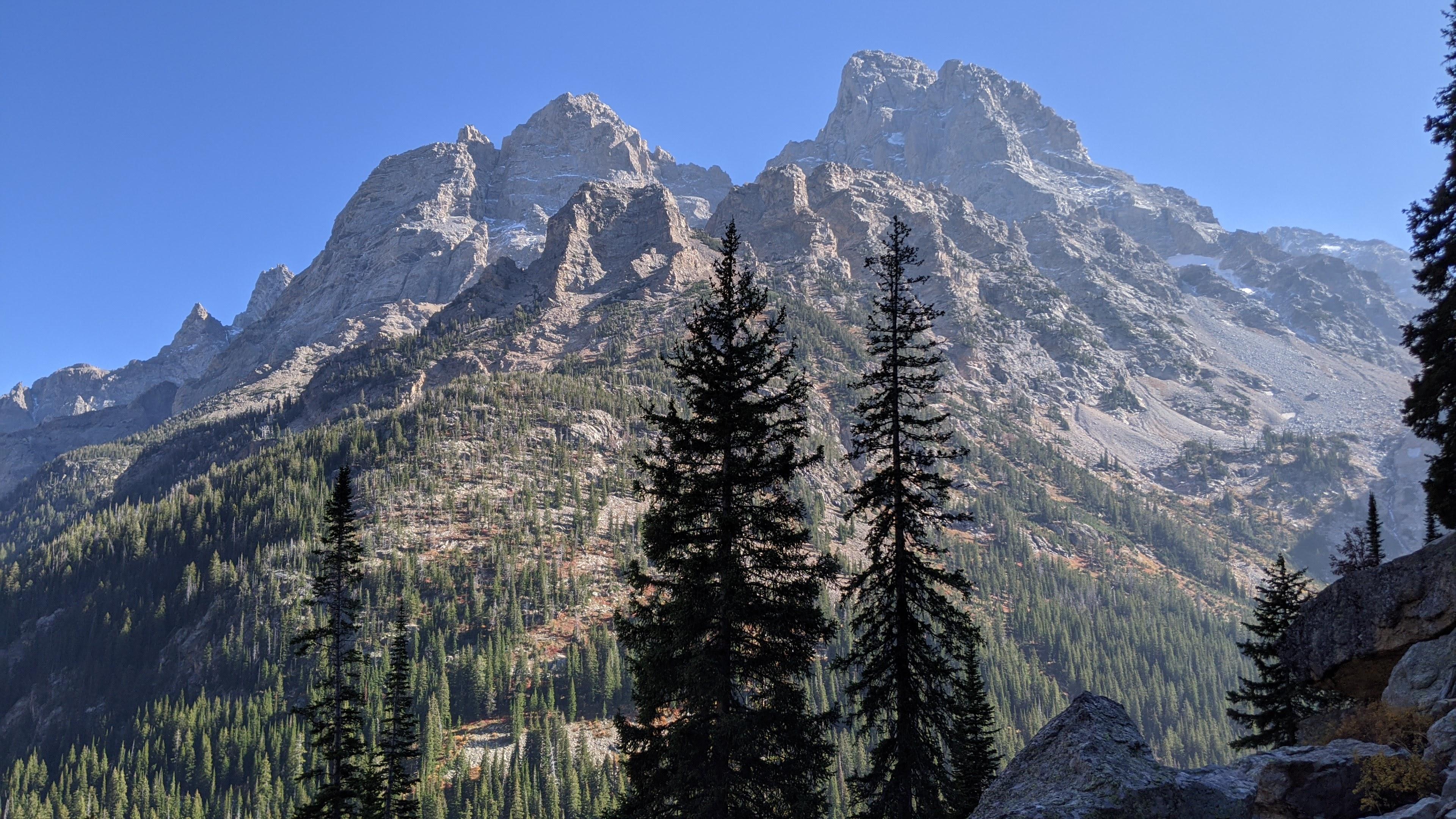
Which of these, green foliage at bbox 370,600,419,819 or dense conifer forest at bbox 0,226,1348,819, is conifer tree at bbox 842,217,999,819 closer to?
green foliage at bbox 370,600,419,819

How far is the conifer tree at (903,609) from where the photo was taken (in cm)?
2297

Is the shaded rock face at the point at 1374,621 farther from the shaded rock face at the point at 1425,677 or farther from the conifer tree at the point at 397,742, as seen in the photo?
the conifer tree at the point at 397,742

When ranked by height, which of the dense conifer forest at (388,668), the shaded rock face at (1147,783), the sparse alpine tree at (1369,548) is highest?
the sparse alpine tree at (1369,548)

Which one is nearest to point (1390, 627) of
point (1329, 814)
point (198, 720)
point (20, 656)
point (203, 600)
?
point (1329, 814)

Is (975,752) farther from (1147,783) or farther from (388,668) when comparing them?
(388,668)

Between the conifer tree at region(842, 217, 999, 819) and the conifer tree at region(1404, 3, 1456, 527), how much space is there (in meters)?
13.1

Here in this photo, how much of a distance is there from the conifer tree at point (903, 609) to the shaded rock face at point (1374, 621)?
10020 mm

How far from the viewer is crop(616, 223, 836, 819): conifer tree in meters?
19.8

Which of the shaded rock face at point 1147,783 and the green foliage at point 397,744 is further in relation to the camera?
the green foliage at point 397,744

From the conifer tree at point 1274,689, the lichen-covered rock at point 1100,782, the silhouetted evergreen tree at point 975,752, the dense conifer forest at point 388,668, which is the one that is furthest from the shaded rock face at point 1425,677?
the dense conifer forest at point 388,668

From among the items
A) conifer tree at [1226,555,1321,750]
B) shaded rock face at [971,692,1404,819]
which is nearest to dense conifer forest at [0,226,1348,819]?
conifer tree at [1226,555,1321,750]

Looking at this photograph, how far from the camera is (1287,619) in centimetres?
3847

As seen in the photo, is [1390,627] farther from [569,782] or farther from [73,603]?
[73,603]

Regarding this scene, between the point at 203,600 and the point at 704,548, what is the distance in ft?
632
